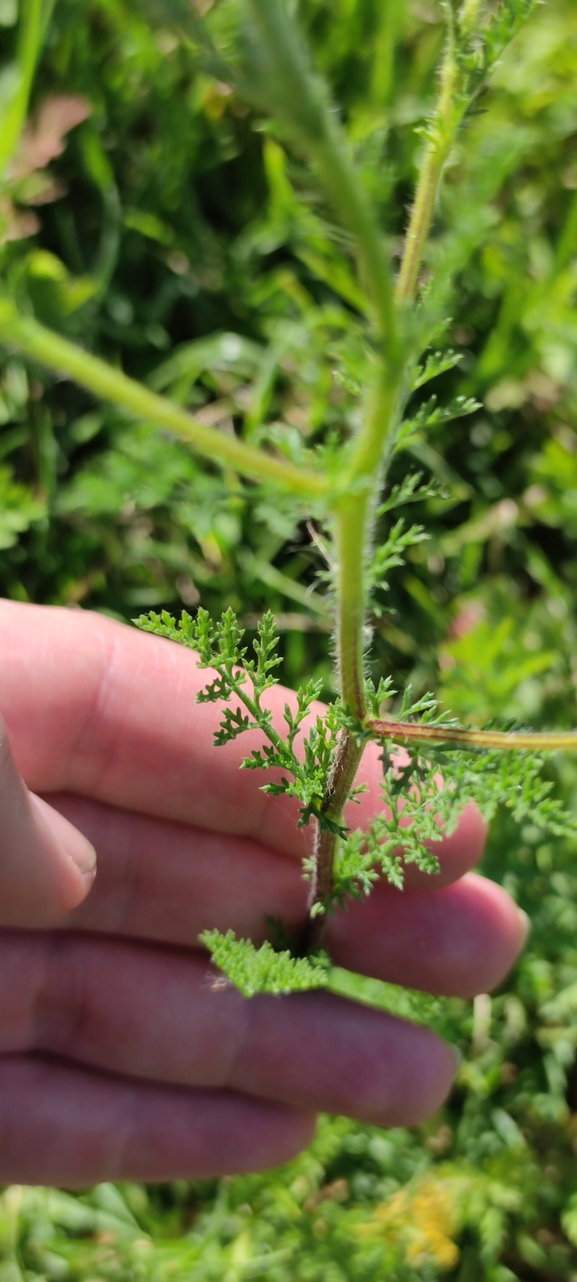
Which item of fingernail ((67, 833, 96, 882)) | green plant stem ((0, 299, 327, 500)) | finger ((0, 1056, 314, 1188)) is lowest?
finger ((0, 1056, 314, 1188))

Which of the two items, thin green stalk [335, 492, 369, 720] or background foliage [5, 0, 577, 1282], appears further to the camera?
background foliage [5, 0, 577, 1282]

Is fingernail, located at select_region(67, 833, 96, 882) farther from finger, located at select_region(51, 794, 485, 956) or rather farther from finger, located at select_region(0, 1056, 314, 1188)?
finger, located at select_region(0, 1056, 314, 1188)

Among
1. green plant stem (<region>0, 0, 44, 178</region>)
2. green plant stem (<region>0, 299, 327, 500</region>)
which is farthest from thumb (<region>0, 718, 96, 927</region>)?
green plant stem (<region>0, 0, 44, 178</region>)

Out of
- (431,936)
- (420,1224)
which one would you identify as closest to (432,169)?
(431,936)

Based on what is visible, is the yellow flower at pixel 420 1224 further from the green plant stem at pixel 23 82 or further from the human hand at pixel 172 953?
the green plant stem at pixel 23 82

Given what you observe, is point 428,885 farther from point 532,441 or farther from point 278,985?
point 532,441

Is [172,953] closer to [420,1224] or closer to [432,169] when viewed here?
[420,1224]
